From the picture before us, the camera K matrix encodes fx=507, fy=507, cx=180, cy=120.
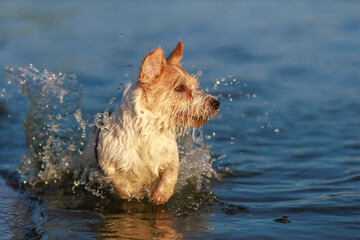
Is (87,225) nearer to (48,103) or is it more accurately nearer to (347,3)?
(48,103)

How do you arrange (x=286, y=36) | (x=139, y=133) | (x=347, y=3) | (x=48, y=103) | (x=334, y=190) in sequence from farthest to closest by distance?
(x=347, y=3) → (x=286, y=36) → (x=48, y=103) → (x=334, y=190) → (x=139, y=133)

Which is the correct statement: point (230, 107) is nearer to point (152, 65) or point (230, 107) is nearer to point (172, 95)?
point (172, 95)

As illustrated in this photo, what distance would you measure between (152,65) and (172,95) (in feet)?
1.20

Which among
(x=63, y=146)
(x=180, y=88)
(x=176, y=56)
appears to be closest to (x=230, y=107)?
(x=63, y=146)

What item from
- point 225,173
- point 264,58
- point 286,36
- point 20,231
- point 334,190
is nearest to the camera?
point 20,231

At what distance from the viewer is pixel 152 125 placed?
5062 millimetres

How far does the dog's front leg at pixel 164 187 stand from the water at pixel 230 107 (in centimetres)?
18

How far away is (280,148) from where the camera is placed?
760cm

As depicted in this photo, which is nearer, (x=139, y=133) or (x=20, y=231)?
(x=20, y=231)

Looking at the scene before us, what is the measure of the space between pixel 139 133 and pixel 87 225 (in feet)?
3.40

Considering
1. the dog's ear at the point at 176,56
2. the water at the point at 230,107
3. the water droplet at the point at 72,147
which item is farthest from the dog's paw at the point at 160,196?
the water droplet at the point at 72,147

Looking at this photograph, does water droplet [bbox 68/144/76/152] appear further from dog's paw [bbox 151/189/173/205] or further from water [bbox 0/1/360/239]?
dog's paw [bbox 151/189/173/205]

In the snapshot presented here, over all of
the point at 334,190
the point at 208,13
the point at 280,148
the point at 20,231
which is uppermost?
the point at 208,13

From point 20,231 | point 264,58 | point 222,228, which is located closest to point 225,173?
point 222,228
